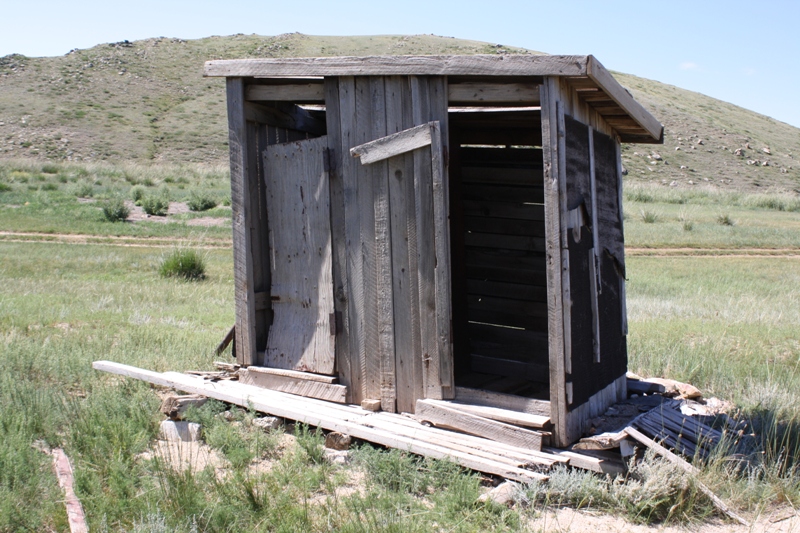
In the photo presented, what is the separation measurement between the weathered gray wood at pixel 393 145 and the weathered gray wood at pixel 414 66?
1.34 feet

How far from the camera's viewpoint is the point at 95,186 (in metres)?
29.2

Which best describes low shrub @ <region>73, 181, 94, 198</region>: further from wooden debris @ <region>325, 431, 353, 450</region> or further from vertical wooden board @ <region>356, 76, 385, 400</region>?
wooden debris @ <region>325, 431, 353, 450</region>

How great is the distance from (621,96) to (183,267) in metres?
9.72

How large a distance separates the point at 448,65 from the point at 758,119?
75.4m

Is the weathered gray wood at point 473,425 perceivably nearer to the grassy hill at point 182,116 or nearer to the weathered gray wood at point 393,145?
the weathered gray wood at point 393,145

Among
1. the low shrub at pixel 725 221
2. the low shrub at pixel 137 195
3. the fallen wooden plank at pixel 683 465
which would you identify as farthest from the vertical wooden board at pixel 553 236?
the low shrub at pixel 137 195

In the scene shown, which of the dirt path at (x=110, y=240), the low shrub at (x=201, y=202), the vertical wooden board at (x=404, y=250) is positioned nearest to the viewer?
the vertical wooden board at (x=404, y=250)

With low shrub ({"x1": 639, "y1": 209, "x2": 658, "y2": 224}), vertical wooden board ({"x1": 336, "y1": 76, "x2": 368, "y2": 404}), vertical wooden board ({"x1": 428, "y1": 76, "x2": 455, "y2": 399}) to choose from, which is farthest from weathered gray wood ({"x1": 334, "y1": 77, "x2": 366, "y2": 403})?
low shrub ({"x1": 639, "y1": 209, "x2": 658, "y2": 224})

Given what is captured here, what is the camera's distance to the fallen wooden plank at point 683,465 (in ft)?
14.3

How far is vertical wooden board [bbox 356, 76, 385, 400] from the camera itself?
5.61 metres

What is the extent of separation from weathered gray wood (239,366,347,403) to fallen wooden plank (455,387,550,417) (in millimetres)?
1015

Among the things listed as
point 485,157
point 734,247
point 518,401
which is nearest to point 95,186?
point 734,247

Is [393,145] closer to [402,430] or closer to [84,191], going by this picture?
[402,430]

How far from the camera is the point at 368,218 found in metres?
5.64
